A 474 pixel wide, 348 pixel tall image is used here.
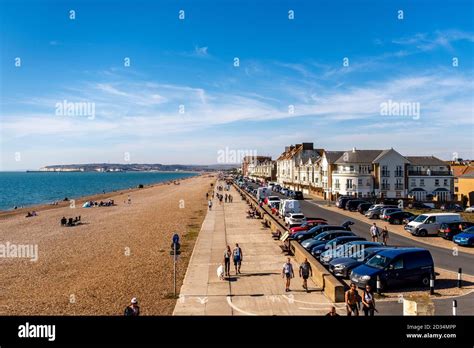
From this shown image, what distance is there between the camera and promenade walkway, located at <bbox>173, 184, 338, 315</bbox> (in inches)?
540

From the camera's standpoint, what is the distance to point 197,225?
131 ft

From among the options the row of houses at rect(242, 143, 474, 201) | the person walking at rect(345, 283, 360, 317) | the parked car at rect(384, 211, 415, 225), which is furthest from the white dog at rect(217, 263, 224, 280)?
the row of houses at rect(242, 143, 474, 201)

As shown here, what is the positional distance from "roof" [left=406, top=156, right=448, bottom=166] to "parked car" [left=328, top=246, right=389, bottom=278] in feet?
165

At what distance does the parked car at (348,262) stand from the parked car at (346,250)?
0.59 meters

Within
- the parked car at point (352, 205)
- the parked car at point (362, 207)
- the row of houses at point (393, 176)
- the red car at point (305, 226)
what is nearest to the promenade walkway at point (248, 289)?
the red car at point (305, 226)

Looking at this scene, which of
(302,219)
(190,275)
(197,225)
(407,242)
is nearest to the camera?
(190,275)

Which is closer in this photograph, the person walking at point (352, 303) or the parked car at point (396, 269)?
the person walking at point (352, 303)

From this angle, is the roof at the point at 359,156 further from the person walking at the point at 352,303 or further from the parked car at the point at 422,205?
the person walking at the point at 352,303

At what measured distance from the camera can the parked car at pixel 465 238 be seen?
25125 millimetres

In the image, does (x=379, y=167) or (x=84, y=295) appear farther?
(x=379, y=167)
